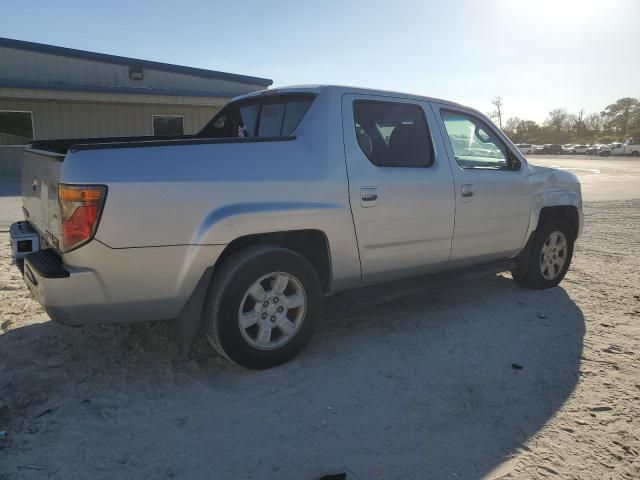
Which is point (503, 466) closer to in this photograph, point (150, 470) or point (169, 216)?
point (150, 470)

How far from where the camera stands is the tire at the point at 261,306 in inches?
122

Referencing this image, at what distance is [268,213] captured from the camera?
3.13 m

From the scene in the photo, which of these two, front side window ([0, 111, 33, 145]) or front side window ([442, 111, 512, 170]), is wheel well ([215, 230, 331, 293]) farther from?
front side window ([0, 111, 33, 145])

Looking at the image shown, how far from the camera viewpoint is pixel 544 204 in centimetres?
497

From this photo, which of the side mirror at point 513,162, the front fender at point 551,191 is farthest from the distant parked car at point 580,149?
the side mirror at point 513,162

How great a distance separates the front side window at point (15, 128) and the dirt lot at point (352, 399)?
14.4 m

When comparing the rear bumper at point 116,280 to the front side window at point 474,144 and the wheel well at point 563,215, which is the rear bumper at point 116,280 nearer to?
the front side window at point 474,144

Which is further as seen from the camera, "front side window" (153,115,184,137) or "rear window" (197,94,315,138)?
"front side window" (153,115,184,137)

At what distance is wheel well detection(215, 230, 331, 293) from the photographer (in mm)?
3309

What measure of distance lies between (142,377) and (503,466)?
7.25ft

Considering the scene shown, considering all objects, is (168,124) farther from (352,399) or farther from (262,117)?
(352,399)

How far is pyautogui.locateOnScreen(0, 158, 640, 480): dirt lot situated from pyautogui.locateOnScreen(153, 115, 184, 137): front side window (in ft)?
49.1

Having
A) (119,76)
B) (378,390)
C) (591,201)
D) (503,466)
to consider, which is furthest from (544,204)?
(119,76)

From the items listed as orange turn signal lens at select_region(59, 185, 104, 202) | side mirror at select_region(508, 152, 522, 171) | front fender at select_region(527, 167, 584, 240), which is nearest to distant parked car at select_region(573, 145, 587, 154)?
front fender at select_region(527, 167, 584, 240)
